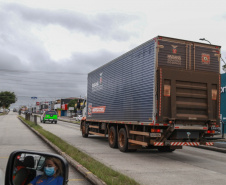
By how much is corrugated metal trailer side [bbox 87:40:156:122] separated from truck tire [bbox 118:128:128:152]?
1.77 ft

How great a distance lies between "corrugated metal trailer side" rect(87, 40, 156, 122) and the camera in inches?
382

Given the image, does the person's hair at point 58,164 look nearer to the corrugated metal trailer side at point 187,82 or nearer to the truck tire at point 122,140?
the corrugated metal trailer side at point 187,82

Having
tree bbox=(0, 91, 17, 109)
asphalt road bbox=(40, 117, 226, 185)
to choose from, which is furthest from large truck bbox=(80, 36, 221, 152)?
tree bbox=(0, 91, 17, 109)

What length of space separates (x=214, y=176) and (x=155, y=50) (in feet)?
14.4

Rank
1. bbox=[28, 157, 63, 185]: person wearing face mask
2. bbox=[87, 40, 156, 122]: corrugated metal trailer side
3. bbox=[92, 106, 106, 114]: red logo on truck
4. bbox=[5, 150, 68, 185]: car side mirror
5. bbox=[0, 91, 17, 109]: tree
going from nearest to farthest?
bbox=[5, 150, 68, 185]: car side mirror < bbox=[28, 157, 63, 185]: person wearing face mask < bbox=[87, 40, 156, 122]: corrugated metal trailer side < bbox=[92, 106, 106, 114]: red logo on truck < bbox=[0, 91, 17, 109]: tree

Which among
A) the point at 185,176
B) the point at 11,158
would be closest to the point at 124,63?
the point at 185,176

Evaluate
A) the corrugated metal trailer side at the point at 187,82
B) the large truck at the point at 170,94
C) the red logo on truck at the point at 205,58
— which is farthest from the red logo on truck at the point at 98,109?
the red logo on truck at the point at 205,58

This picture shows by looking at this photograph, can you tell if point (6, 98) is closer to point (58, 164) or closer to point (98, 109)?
point (98, 109)

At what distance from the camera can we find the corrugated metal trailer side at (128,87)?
970 centimetres

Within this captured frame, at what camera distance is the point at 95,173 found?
6.44 m

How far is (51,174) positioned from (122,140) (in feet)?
29.3

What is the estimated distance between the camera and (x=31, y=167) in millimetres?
2939

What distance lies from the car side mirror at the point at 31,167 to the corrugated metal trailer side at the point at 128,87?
6645 millimetres

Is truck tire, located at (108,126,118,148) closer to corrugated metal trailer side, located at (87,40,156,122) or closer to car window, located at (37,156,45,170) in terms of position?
corrugated metal trailer side, located at (87,40,156,122)
